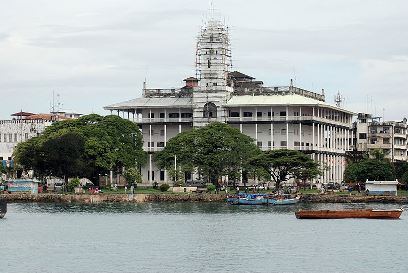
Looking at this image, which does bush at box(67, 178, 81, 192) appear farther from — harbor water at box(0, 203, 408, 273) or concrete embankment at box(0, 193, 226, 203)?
harbor water at box(0, 203, 408, 273)

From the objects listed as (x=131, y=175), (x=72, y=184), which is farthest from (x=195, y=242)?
(x=131, y=175)

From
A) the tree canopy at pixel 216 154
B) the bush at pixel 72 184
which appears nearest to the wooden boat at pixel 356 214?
the tree canopy at pixel 216 154

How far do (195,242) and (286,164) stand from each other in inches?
3168

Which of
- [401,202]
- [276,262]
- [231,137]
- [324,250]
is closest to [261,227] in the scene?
[324,250]

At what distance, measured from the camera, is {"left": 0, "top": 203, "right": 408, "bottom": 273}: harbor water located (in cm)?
8656

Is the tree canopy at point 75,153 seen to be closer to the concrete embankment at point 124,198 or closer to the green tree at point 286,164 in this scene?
the concrete embankment at point 124,198

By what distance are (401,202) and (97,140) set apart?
166 ft

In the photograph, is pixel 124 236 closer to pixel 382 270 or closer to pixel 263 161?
pixel 382 270

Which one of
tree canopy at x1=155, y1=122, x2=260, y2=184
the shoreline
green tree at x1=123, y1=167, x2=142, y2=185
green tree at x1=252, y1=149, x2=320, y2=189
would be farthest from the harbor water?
green tree at x1=123, y1=167, x2=142, y2=185

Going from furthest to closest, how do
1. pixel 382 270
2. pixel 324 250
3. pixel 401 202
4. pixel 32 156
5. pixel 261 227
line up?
pixel 32 156 < pixel 401 202 < pixel 261 227 < pixel 324 250 < pixel 382 270

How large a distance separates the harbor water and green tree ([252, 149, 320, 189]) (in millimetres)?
29817

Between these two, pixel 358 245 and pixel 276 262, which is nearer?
pixel 276 262

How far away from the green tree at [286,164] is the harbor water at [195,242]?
97.8 feet

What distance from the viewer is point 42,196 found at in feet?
582
